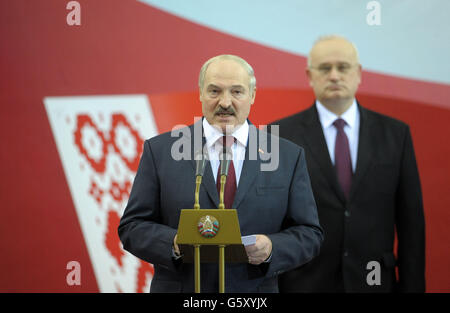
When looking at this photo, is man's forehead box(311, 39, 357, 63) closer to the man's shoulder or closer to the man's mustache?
→ the man's shoulder

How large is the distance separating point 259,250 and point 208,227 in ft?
1.10

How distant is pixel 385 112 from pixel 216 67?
1.61m

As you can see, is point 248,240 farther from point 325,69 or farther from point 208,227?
point 325,69

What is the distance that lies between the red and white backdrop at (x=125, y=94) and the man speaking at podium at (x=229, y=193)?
1311 mm

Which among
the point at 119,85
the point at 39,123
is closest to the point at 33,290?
the point at 39,123

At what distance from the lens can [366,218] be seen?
2.84m

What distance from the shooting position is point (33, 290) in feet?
11.9

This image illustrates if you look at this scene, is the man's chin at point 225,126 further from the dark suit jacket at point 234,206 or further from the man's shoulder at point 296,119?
the man's shoulder at point 296,119

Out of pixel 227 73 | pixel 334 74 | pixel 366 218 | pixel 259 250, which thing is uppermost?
pixel 334 74

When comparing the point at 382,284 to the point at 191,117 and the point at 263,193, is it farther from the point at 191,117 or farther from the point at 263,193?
the point at 191,117

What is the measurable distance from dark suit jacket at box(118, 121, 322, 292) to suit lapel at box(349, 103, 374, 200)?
0.71 metres

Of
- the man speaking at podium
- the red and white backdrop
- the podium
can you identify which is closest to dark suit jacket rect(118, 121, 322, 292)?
the man speaking at podium

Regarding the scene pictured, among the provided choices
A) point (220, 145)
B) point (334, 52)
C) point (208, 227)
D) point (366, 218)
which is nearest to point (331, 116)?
point (334, 52)

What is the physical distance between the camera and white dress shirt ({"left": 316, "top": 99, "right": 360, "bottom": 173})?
2951 mm
